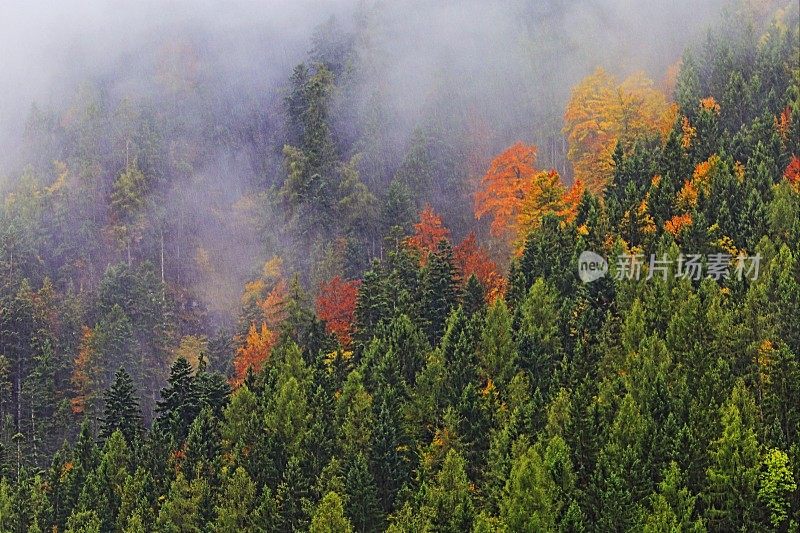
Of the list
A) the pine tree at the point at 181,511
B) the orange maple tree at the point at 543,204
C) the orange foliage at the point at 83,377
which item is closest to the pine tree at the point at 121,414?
the pine tree at the point at 181,511

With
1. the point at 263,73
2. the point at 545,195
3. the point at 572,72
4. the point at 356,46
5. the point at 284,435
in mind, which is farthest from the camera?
the point at 263,73

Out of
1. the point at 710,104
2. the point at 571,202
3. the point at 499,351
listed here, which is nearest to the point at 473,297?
the point at 499,351

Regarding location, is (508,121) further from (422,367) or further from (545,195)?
(422,367)

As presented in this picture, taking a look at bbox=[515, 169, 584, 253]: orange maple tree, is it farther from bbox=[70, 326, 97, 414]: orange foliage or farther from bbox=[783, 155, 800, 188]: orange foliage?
bbox=[70, 326, 97, 414]: orange foliage

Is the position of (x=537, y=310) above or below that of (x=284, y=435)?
above

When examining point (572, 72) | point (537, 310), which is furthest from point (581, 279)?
point (572, 72)

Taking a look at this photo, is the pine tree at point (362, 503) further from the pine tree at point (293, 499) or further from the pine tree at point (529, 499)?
the pine tree at point (529, 499)

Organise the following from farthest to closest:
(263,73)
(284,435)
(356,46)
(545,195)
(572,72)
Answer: (263,73) → (356,46) → (572,72) → (545,195) → (284,435)

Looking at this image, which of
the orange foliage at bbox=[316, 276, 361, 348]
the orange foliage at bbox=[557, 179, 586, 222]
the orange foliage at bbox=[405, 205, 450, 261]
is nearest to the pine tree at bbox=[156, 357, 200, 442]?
the orange foliage at bbox=[316, 276, 361, 348]
